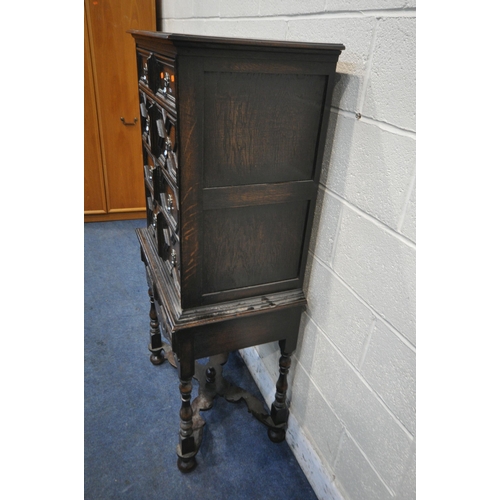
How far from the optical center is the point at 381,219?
0.94 metres

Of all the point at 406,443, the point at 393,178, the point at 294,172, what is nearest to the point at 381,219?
the point at 393,178

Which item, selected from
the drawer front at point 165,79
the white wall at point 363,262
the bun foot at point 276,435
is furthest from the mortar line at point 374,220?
the bun foot at point 276,435

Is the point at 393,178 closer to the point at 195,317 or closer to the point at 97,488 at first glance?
the point at 195,317

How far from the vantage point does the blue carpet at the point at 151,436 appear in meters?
1.40

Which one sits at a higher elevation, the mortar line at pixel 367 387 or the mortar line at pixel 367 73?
the mortar line at pixel 367 73

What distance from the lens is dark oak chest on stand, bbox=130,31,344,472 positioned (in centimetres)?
92

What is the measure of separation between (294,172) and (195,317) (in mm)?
508

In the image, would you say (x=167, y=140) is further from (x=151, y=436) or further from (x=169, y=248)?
(x=151, y=436)

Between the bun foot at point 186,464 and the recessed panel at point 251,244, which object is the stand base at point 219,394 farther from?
the recessed panel at point 251,244

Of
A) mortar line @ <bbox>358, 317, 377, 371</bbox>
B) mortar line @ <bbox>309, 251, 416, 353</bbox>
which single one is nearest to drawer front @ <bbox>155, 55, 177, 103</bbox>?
mortar line @ <bbox>309, 251, 416, 353</bbox>

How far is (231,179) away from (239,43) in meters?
0.32

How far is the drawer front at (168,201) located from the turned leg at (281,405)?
0.59 m

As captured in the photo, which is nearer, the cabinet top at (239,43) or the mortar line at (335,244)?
the cabinet top at (239,43)

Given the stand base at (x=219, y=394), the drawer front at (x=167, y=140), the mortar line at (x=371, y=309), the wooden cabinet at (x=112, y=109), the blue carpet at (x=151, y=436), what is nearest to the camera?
the mortar line at (x=371, y=309)
